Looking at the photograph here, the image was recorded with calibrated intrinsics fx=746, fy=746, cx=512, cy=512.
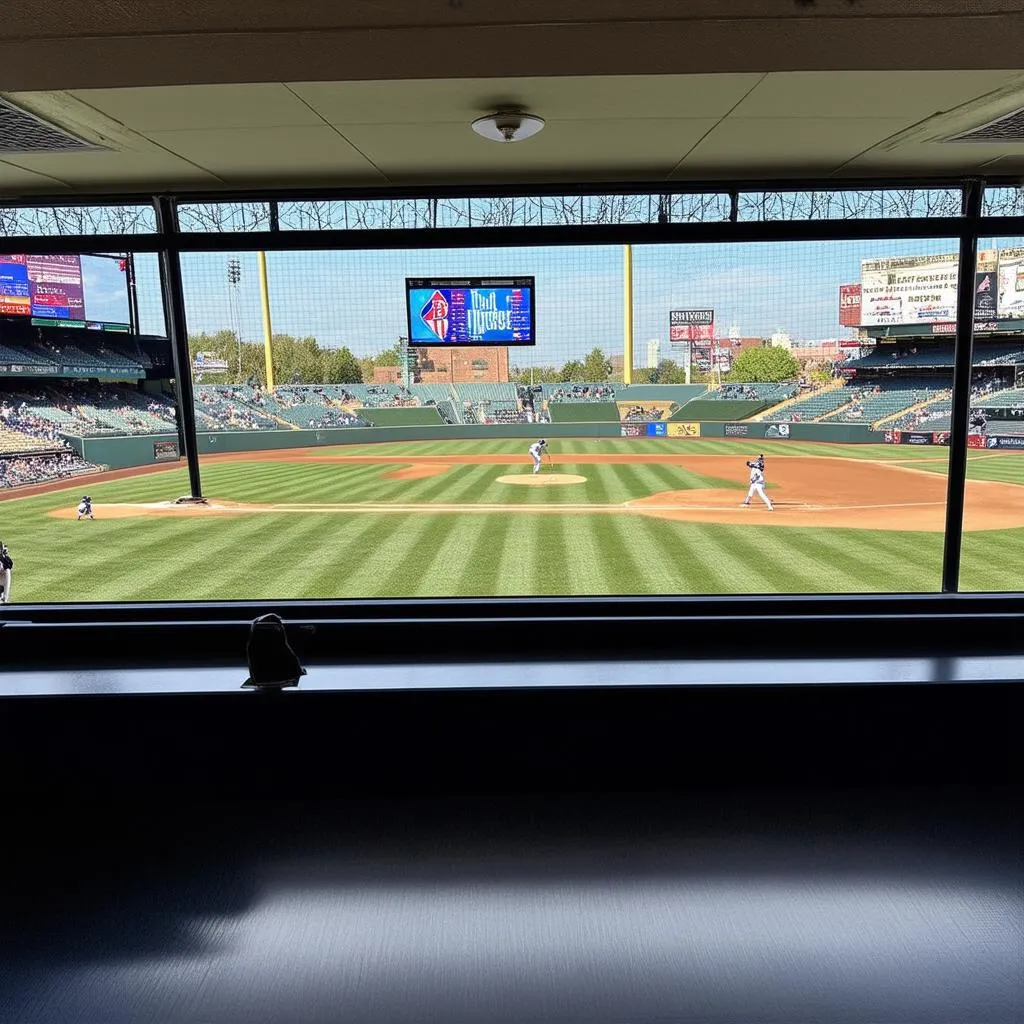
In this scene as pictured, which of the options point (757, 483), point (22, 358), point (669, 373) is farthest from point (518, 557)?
point (669, 373)

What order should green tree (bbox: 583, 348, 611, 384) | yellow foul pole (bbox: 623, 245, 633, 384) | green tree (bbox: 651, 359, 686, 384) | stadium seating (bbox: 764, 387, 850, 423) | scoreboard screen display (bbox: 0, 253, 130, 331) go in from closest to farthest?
yellow foul pole (bbox: 623, 245, 633, 384), scoreboard screen display (bbox: 0, 253, 130, 331), stadium seating (bbox: 764, 387, 850, 423), green tree (bbox: 651, 359, 686, 384), green tree (bbox: 583, 348, 611, 384)

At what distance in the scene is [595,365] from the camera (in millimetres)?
28469

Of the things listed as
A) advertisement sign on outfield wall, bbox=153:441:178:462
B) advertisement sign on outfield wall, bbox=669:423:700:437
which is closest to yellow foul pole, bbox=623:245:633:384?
advertisement sign on outfield wall, bbox=669:423:700:437

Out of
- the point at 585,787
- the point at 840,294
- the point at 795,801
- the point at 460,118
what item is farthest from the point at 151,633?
the point at 840,294

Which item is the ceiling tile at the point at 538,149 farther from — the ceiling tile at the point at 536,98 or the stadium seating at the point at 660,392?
the stadium seating at the point at 660,392

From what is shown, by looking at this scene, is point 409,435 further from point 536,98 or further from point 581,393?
point 536,98

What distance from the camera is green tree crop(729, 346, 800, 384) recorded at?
2811cm

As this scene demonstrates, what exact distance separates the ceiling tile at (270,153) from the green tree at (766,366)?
27228mm

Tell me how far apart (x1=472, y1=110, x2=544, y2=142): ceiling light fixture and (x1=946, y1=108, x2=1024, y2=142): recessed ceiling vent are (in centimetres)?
99

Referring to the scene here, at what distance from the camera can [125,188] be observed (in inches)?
83.0

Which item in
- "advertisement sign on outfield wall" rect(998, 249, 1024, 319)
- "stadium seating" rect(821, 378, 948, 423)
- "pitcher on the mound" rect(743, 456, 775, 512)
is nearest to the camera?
"pitcher on the mound" rect(743, 456, 775, 512)

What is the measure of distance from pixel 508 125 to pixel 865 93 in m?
0.71

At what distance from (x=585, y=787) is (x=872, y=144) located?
1.67 metres

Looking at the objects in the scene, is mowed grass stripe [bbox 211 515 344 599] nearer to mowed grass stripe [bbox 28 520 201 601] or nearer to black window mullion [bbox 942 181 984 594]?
mowed grass stripe [bbox 28 520 201 601]
